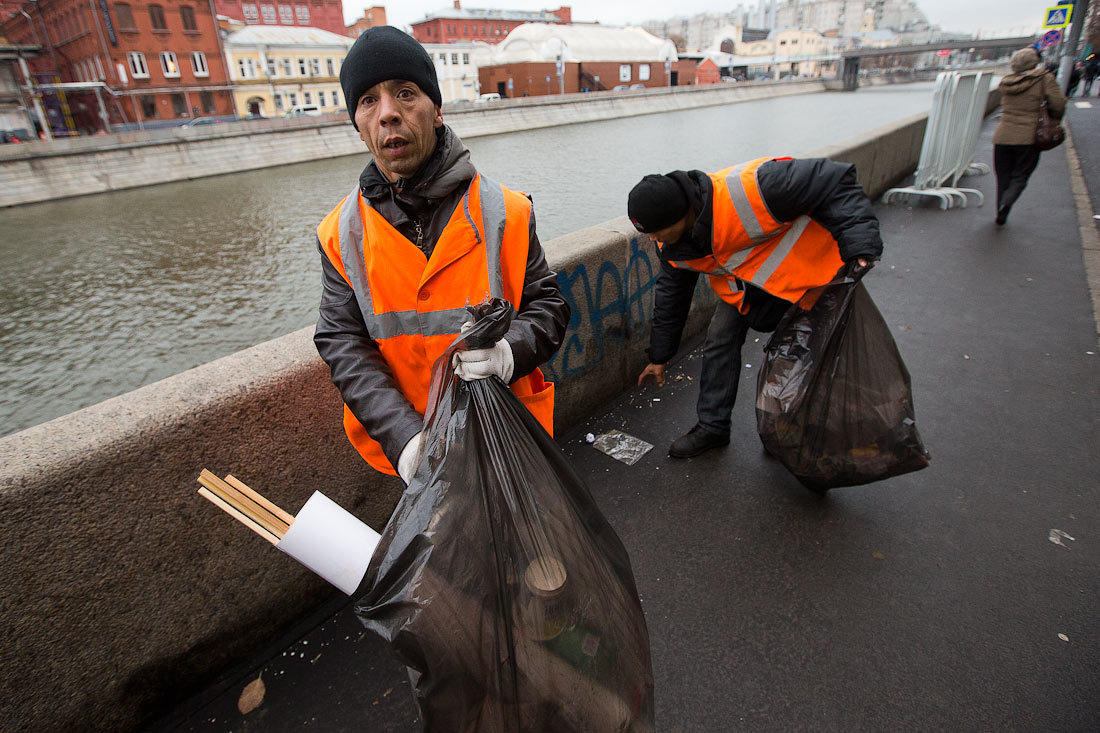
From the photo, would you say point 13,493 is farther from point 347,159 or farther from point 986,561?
point 347,159

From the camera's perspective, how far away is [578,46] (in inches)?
2277

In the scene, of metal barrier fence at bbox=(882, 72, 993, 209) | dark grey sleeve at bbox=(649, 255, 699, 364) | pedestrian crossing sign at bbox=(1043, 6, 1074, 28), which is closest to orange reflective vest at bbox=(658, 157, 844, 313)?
dark grey sleeve at bbox=(649, 255, 699, 364)

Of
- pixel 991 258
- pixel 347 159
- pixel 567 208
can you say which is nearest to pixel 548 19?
pixel 347 159

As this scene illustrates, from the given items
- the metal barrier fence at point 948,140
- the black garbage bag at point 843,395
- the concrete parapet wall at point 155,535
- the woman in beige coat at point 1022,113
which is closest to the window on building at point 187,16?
the metal barrier fence at point 948,140

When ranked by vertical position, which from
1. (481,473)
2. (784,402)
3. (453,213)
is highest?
(453,213)

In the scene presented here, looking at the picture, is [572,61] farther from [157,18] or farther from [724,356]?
[724,356]

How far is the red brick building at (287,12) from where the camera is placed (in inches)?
1994

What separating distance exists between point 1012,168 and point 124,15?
46.4 m

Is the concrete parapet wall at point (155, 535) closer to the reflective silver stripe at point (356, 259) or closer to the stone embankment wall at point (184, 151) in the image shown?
the reflective silver stripe at point (356, 259)

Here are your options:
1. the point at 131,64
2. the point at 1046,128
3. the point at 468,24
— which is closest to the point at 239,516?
the point at 1046,128

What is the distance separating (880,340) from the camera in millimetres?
2217

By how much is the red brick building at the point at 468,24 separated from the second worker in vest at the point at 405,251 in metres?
79.8

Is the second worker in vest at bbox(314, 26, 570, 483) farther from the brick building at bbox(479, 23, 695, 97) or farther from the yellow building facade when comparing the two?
the brick building at bbox(479, 23, 695, 97)

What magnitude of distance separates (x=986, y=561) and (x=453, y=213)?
2.16 meters
